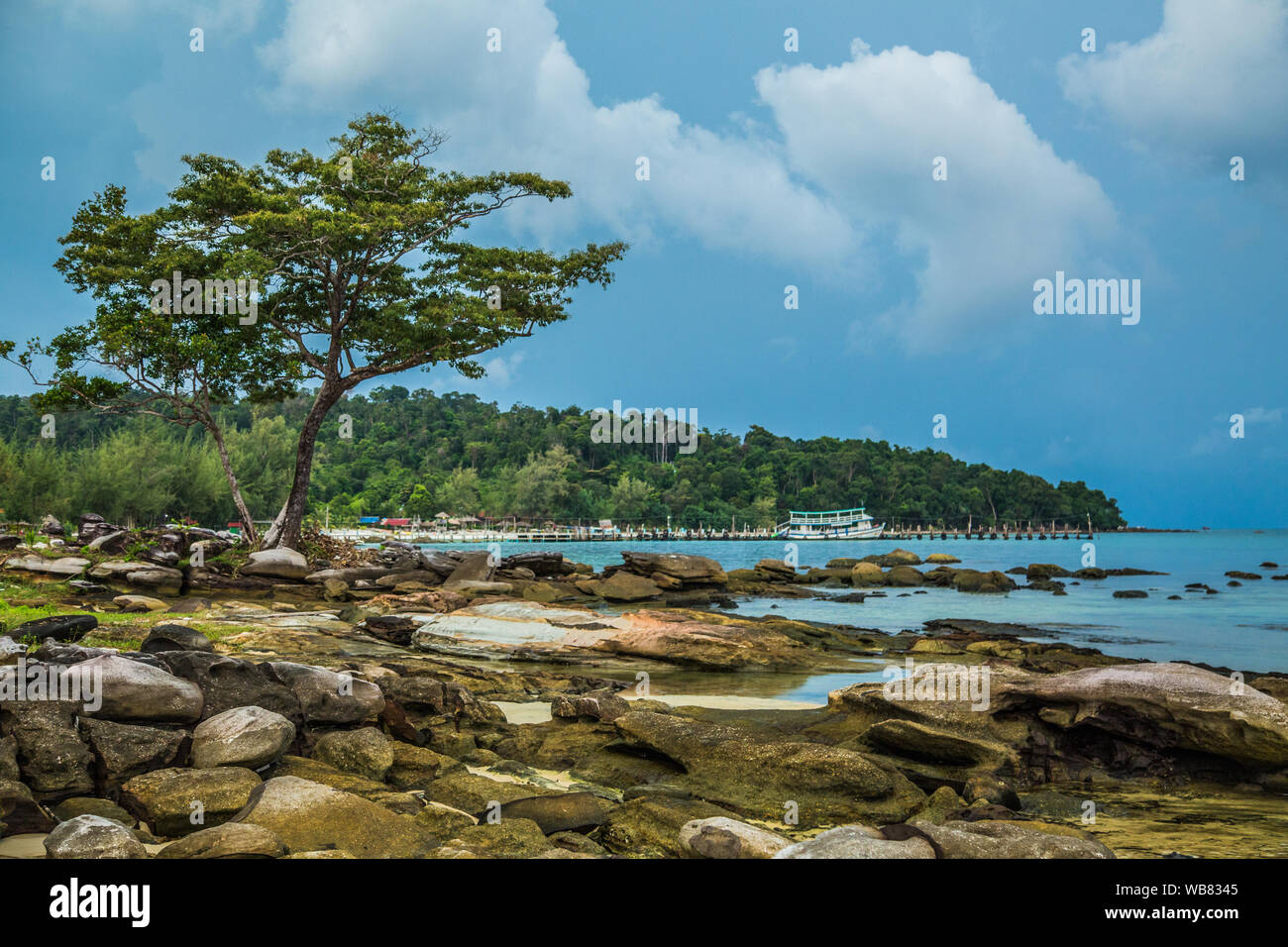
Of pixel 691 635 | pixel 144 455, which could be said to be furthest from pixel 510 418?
pixel 691 635

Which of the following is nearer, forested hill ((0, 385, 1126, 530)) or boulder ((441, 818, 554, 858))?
boulder ((441, 818, 554, 858))

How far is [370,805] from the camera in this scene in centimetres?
495

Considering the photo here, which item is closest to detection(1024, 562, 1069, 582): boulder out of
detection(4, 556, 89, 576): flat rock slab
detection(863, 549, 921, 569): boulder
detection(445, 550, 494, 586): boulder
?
detection(863, 549, 921, 569): boulder

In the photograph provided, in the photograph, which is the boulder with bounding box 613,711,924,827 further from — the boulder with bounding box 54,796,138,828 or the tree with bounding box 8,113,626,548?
the tree with bounding box 8,113,626,548

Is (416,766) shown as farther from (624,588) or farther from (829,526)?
(829,526)

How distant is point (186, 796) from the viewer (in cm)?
496

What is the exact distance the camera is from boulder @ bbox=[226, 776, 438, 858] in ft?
15.0

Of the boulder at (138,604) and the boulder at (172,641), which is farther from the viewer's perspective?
the boulder at (138,604)

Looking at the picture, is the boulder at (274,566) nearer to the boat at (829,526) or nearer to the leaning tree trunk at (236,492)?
the leaning tree trunk at (236,492)

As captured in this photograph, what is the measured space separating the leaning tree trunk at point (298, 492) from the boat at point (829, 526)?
12064 cm

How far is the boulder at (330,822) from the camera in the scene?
15.0ft

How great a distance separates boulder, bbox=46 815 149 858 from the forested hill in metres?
89.0
